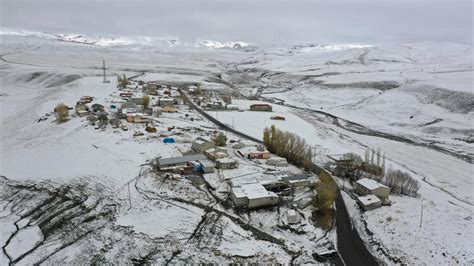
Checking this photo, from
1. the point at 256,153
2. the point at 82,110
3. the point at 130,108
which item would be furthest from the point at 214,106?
the point at 256,153

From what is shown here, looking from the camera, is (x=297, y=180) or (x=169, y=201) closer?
(x=169, y=201)

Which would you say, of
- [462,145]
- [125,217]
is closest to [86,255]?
[125,217]

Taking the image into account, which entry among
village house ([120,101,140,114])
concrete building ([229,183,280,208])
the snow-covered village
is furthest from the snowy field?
village house ([120,101,140,114])

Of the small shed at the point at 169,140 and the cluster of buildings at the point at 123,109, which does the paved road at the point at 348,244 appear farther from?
the cluster of buildings at the point at 123,109

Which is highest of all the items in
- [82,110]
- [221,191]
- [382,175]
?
[82,110]

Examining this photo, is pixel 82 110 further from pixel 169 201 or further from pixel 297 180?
pixel 297 180

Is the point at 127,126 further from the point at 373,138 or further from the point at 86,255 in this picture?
the point at 373,138

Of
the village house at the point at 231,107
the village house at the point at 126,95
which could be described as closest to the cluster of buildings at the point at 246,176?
the village house at the point at 231,107

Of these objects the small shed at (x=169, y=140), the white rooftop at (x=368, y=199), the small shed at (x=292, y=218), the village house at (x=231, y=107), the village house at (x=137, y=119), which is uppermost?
the village house at (x=137, y=119)

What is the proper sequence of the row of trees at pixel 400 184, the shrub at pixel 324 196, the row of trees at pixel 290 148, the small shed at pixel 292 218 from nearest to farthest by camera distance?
the small shed at pixel 292 218, the shrub at pixel 324 196, the row of trees at pixel 400 184, the row of trees at pixel 290 148
